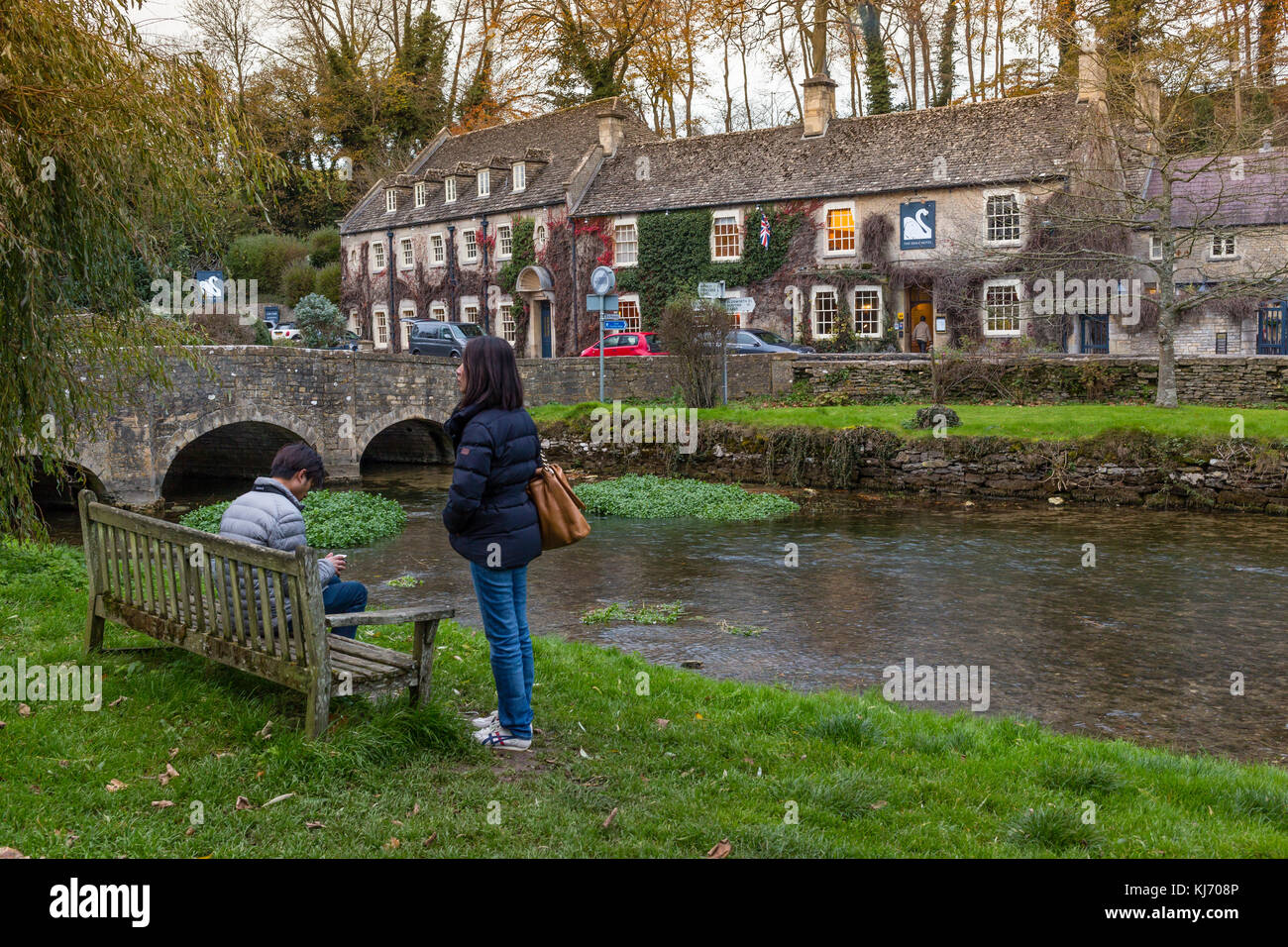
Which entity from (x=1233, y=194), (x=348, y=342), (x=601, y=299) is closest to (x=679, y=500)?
(x=601, y=299)

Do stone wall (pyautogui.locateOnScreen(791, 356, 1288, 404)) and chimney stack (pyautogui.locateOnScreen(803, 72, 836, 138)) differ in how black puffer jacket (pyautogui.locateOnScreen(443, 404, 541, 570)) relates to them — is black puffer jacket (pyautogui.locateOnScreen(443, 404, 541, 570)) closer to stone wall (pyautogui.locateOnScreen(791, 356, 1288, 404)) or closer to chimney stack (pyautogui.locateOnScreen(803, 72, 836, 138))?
stone wall (pyautogui.locateOnScreen(791, 356, 1288, 404))

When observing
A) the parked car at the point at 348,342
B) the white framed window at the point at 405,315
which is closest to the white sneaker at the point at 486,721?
the parked car at the point at 348,342

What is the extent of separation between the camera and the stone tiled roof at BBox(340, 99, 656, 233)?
133 ft

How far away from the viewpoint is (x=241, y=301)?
149 feet

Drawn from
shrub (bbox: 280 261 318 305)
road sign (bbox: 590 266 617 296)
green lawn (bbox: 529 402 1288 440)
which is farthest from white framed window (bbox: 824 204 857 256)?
shrub (bbox: 280 261 318 305)

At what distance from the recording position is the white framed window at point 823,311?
34.8 metres

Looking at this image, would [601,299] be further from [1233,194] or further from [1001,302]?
[1233,194]

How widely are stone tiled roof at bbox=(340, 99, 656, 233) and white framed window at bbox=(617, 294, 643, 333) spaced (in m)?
4.33

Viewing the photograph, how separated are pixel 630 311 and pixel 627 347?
24.7 feet

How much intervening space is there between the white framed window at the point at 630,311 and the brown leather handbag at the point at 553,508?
33.2 metres

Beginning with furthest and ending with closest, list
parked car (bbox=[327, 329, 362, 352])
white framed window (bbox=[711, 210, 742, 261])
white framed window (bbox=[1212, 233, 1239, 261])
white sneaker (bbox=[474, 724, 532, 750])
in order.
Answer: parked car (bbox=[327, 329, 362, 352]), white framed window (bbox=[711, 210, 742, 261]), white framed window (bbox=[1212, 233, 1239, 261]), white sneaker (bbox=[474, 724, 532, 750])

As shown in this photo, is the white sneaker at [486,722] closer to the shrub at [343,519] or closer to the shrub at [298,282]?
the shrub at [343,519]
